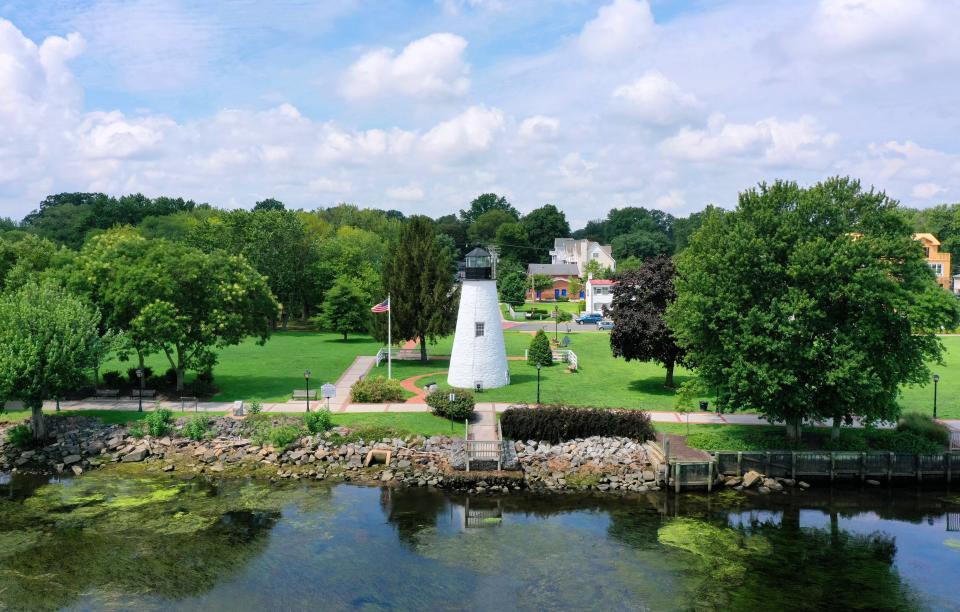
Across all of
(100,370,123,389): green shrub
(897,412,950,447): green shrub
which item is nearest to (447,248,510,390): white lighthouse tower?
(100,370,123,389): green shrub

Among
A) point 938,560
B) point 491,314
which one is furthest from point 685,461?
point 491,314

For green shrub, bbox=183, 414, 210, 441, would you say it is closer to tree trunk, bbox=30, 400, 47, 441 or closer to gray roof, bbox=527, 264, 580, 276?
tree trunk, bbox=30, 400, 47, 441

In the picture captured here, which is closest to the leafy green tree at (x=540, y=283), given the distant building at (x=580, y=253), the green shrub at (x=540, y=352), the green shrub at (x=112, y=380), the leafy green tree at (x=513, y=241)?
the distant building at (x=580, y=253)

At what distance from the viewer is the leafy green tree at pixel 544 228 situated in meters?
146

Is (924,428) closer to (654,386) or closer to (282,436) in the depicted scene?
(654,386)

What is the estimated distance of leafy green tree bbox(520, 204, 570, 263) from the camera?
146125 mm

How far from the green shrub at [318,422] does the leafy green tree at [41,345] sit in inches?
398

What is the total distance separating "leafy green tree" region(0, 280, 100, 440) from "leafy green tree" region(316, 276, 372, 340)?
29491 mm

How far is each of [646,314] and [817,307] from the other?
1108 centimetres

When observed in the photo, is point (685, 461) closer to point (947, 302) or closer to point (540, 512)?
point (540, 512)

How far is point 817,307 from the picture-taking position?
1034 inches

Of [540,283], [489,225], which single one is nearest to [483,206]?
[489,225]

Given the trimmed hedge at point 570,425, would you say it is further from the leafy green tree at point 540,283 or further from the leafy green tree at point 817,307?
the leafy green tree at point 540,283

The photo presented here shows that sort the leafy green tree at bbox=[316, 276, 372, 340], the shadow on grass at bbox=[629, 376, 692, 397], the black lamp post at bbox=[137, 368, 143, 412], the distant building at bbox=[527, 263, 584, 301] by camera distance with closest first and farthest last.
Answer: the black lamp post at bbox=[137, 368, 143, 412], the shadow on grass at bbox=[629, 376, 692, 397], the leafy green tree at bbox=[316, 276, 372, 340], the distant building at bbox=[527, 263, 584, 301]
